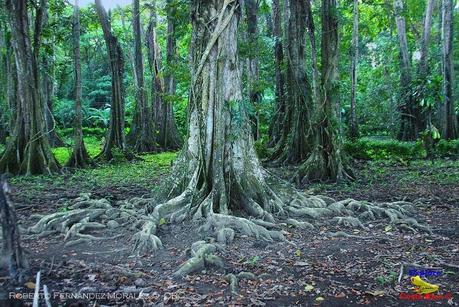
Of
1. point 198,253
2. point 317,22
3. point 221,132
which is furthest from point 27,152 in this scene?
point 317,22

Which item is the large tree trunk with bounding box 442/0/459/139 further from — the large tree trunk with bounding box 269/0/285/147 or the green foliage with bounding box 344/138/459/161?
the large tree trunk with bounding box 269/0/285/147

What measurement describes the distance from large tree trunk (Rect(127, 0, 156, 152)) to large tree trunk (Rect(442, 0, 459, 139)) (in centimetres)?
1133

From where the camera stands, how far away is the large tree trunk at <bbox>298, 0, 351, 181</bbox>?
9898mm

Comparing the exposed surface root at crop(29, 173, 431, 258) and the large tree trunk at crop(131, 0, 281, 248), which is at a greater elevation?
the large tree trunk at crop(131, 0, 281, 248)

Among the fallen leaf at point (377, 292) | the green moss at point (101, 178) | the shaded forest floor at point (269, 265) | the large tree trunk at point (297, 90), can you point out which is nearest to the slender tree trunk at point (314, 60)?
the large tree trunk at point (297, 90)

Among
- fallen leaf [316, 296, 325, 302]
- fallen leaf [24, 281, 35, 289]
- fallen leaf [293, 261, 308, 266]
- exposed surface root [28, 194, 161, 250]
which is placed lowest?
fallen leaf [316, 296, 325, 302]

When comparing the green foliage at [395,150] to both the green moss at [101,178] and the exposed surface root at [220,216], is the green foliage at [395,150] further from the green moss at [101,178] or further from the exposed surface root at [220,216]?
the exposed surface root at [220,216]

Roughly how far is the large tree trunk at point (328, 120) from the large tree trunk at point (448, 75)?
7.39 meters

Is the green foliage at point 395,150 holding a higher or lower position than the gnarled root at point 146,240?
higher

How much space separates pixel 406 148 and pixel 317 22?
27.9ft

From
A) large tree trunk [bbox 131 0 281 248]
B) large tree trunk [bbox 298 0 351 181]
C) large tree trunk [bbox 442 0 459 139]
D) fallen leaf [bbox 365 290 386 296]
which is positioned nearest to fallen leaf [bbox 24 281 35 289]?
large tree trunk [bbox 131 0 281 248]

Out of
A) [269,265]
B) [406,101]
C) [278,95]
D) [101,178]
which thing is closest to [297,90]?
[278,95]

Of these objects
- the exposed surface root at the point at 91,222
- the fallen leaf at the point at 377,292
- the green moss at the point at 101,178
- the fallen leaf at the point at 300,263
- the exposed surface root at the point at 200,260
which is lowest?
the fallen leaf at the point at 377,292

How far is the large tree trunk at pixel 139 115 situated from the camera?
1825cm
